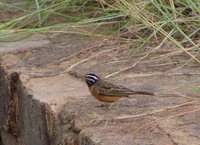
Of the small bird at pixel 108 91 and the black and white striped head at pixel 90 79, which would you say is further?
the black and white striped head at pixel 90 79

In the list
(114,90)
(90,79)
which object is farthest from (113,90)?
(90,79)

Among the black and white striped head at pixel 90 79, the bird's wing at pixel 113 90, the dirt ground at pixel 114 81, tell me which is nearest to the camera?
the dirt ground at pixel 114 81

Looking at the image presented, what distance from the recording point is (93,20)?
5148mm

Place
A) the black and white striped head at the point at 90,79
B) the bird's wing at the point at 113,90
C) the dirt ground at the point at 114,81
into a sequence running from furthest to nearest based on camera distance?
1. the black and white striped head at the point at 90,79
2. the bird's wing at the point at 113,90
3. the dirt ground at the point at 114,81

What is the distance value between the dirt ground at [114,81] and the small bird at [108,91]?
0.05 meters

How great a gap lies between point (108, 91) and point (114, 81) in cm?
32

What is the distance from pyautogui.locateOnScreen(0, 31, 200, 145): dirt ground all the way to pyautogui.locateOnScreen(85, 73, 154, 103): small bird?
0.05 meters

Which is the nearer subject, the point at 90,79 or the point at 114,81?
the point at 90,79

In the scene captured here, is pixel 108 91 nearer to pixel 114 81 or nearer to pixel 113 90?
pixel 113 90

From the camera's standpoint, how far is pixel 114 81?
4.40 metres

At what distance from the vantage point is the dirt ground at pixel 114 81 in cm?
360

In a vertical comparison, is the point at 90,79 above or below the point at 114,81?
above

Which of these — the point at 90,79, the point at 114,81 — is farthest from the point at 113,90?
the point at 114,81

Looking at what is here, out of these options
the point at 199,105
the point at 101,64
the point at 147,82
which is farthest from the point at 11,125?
the point at 199,105
